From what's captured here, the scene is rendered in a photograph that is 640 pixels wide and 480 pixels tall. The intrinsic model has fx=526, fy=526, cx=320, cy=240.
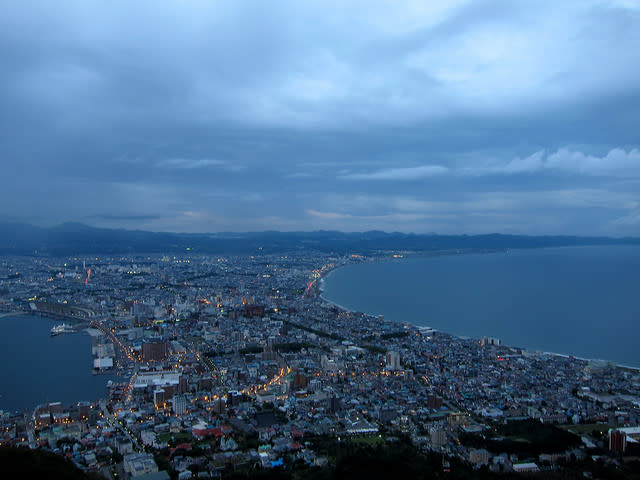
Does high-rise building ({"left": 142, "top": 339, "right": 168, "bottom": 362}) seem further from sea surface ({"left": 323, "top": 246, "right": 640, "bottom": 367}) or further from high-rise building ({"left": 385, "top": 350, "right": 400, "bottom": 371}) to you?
sea surface ({"left": 323, "top": 246, "right": 640, "bottom": 367})

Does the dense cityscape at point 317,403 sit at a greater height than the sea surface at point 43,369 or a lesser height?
greater

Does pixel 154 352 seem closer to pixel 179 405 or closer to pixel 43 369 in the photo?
pixel 43 369

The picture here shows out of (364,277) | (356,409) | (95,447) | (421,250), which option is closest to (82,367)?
(95,447)

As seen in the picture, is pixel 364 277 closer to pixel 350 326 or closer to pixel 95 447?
pixel 350 326

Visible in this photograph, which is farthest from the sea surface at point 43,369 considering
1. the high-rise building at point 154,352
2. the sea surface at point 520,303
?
the sea surface at point 520,303

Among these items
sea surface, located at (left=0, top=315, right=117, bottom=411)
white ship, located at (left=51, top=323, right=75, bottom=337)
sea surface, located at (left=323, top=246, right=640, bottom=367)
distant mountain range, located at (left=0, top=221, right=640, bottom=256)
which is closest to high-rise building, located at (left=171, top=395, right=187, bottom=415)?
sea surface, located at (left=0, top=315, right=117, bottom=411)

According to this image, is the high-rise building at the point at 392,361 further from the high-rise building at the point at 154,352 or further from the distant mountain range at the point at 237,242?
the distant mountain range at the point at 237,242

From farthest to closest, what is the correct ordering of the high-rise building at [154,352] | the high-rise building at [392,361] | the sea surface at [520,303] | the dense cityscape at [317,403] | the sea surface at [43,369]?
1. the sea surface at [520,303]
2. the high-rise building at [154,352]
3. the high-rise building at [392,361]
4. the sea surface at [43,369]
5. the dense cityscape at [317,403]

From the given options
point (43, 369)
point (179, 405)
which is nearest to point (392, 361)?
point (179, 405)
